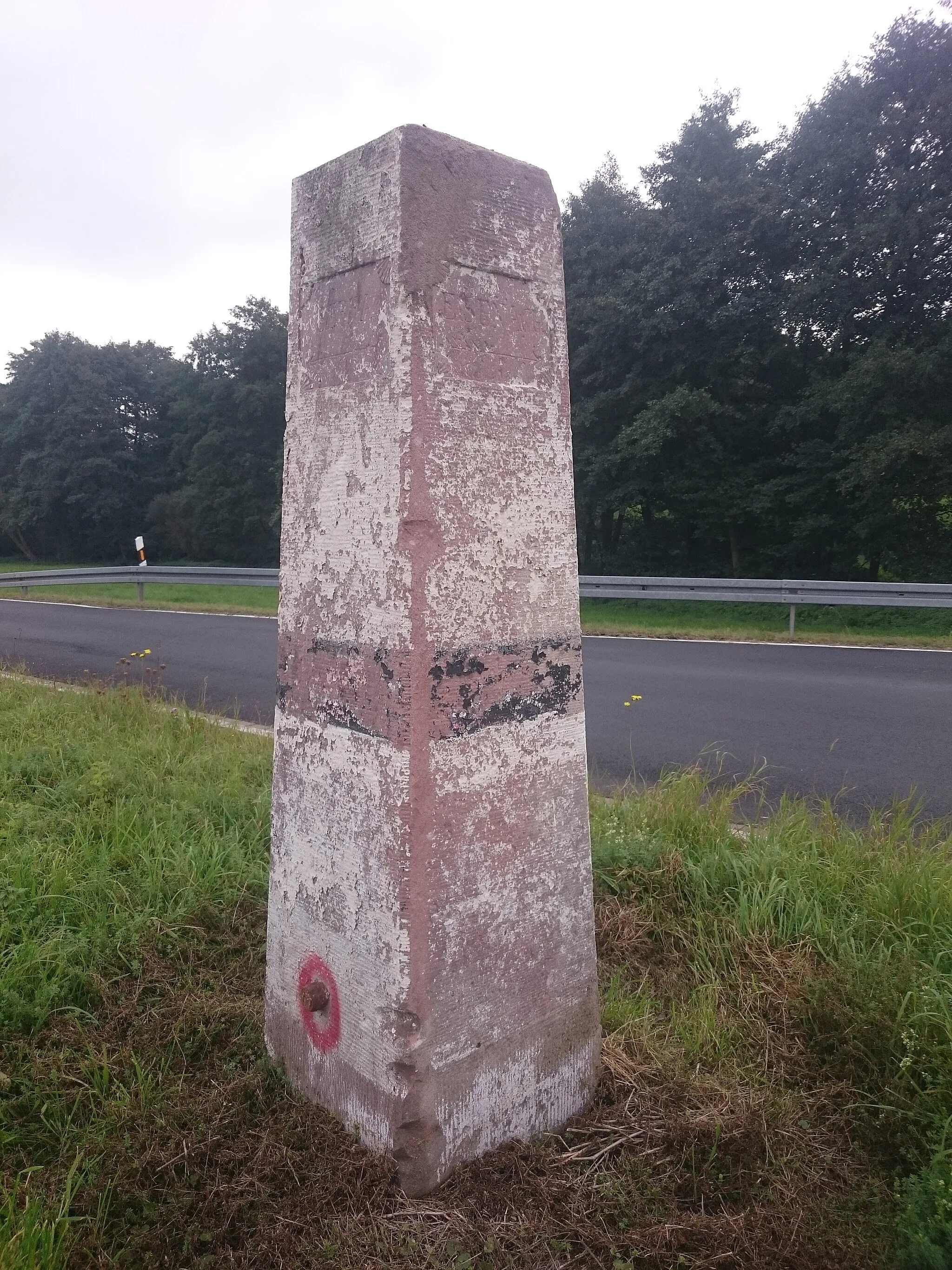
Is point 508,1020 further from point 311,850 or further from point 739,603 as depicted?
point 739,603

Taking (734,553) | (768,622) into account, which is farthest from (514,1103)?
(734,553)

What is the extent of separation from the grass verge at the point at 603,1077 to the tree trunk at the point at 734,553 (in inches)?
645

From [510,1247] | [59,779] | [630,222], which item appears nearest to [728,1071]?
[510,1247]

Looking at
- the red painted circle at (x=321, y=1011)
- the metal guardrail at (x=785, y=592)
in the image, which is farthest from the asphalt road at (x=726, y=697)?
the red painted circle at (x=321, y=1011)

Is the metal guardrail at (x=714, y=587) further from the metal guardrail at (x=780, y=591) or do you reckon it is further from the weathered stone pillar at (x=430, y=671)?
the weathered stone pillar at (x=430, y=671)

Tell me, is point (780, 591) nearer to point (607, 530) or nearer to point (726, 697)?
point (726, 697)

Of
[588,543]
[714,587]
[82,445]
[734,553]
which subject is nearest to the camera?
[714,587]

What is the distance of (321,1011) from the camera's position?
220cm

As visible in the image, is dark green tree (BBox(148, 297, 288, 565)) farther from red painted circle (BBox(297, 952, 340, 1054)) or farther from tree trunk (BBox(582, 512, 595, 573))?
red painted circle (BBox(297, 952, 340, 1054))

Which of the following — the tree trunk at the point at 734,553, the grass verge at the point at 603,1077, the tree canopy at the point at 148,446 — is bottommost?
the grass verge at the point at 603,1077

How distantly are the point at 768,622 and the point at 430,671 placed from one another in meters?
14.4

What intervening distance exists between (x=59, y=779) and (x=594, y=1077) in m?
3.09

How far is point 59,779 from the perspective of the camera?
14.2 ft

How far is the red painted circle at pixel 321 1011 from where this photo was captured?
2154 mm
